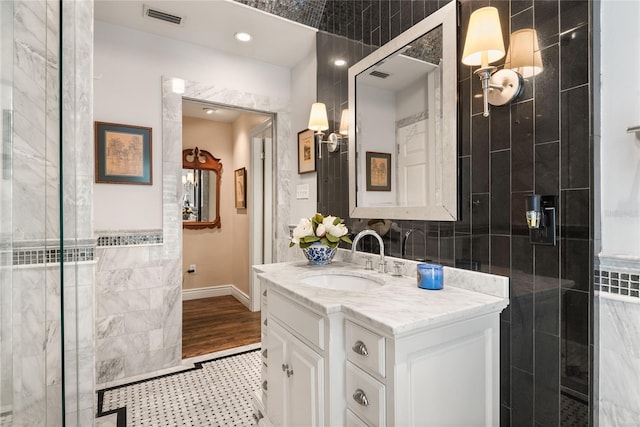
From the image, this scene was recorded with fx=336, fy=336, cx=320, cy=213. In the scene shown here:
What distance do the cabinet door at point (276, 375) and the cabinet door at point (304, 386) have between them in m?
0.06

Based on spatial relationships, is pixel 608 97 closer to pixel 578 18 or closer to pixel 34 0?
pixel 578 18

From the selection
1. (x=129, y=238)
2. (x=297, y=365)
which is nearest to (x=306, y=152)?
(x=129, y=238)

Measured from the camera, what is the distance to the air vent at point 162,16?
221 cm

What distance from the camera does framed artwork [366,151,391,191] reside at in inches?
72.8

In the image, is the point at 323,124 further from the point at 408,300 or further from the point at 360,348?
the point at 360,348

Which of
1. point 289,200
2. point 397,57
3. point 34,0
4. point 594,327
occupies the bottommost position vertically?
point 594,327

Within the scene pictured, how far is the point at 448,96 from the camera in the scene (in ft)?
4.80

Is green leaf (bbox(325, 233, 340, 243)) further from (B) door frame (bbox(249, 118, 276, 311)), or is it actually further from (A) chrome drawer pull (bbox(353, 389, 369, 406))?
(B) door frame (bbox(249, 118, 276, 311))

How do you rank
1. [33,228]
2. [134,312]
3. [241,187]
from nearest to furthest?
[33,228], [134,312], [241,187]

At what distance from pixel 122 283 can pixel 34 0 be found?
200 centimetres

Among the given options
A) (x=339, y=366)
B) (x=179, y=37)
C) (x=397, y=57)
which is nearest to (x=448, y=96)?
(x=397, y=57)

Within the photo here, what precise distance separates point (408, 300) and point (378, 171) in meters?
0.91

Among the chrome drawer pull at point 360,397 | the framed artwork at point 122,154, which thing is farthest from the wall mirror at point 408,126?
the framed artwork at point 122,154

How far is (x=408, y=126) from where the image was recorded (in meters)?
1.68
